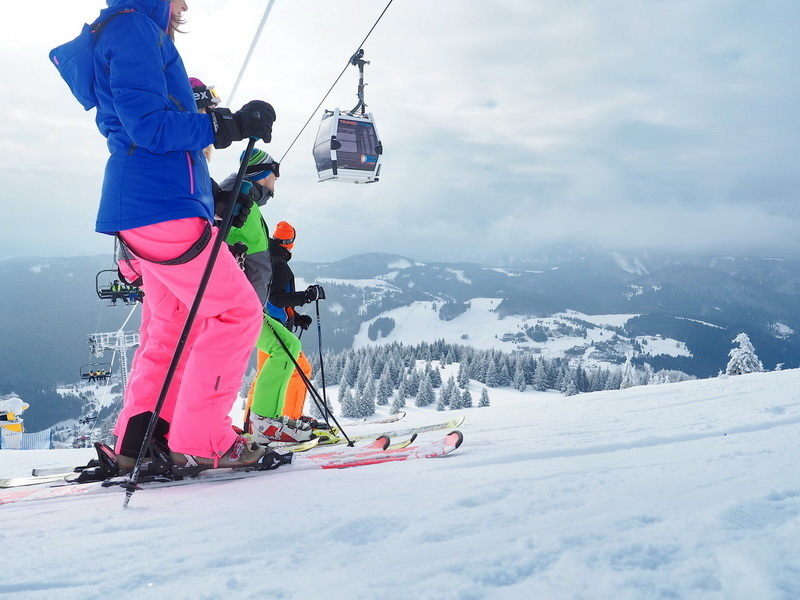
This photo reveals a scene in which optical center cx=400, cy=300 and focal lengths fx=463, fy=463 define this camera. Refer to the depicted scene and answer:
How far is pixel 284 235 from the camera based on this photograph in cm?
496

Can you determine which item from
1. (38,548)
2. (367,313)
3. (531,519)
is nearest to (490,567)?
(531,519)

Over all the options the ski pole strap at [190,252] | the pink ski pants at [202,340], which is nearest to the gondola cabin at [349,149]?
the pink ski pants at [202,340]

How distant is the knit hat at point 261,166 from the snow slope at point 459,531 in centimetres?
219

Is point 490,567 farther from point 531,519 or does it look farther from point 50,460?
point 50,460

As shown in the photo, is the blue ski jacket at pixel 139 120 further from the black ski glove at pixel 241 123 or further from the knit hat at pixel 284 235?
the knit hat at pixel 284 235

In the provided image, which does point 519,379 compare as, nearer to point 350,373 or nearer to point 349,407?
point 350,373

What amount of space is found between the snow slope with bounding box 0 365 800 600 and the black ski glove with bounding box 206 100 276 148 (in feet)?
5.18

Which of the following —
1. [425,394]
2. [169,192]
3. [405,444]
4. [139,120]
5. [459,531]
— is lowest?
[425,394]

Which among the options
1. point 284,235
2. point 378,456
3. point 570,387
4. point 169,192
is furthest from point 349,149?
point 570,387

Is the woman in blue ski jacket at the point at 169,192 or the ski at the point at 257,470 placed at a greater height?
the woman in blue ski jacket at the point at 169,192

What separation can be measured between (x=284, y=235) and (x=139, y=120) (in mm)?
2973

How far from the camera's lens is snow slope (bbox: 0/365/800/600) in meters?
1.00

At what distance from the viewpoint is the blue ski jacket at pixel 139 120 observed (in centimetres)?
200

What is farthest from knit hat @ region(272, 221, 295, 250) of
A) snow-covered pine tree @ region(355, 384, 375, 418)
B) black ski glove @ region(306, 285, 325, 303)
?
snow-covered pine tree @ region(355, 384, 375, 418)
